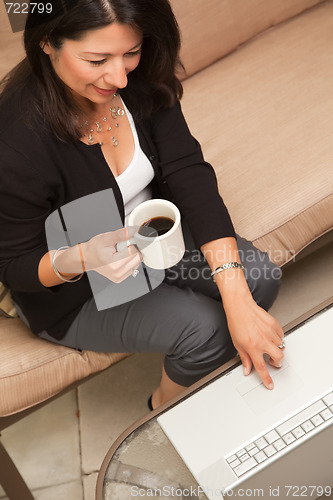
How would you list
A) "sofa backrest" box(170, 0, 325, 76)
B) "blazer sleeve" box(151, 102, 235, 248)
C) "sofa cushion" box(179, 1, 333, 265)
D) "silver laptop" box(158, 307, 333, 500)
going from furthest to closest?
1. "sofa backrest" box(170, 0, 325, 76)
2. "sofa cushion" box(179, 1, 333, 265)
3. "blazer sleeve" box(151, 102, 235, 248)
4. "silver laptop" box(158, 307, 333, 500)

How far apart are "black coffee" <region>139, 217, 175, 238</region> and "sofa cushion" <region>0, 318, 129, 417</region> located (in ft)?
1.35

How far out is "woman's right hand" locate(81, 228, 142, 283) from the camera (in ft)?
3.42

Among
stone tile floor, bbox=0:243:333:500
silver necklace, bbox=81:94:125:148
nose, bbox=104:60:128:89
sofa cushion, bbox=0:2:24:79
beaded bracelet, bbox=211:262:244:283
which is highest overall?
nose, bbox=104:60:128:89

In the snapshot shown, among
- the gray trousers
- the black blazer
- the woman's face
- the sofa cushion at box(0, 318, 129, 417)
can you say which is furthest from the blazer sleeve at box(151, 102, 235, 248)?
the sofa cushion at box(0, 318, 129, 417)

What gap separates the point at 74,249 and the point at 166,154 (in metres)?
0.36

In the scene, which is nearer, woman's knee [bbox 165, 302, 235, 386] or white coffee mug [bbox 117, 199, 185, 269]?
white coffee mug [bbox 117, 199, 185, 269]

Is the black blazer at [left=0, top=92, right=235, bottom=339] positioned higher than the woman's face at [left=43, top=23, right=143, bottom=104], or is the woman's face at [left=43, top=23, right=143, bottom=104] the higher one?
the woman's face at [left=43, top=23, right=143, bottom=104]

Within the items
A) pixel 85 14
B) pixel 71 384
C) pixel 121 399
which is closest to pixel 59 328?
pixel 71 384

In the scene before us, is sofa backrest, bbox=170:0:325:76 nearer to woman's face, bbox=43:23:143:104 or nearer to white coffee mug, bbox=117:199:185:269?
woman's face, bbox=43:23:143:104

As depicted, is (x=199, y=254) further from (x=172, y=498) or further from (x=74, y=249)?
(x=172, y=498)

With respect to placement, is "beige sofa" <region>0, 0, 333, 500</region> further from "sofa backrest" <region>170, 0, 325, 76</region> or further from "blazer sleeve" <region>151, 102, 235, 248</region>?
"blazer sleeve" <region>151, 102, 235, 248</region>

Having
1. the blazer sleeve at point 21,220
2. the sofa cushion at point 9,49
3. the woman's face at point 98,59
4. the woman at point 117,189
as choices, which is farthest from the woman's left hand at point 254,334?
the sofa cushion at point 9,49

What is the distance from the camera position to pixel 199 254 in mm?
1366

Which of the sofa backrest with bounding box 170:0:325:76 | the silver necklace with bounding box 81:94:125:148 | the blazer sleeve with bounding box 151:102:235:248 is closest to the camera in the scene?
the silver necklace with bounding box 81:94:125:148
